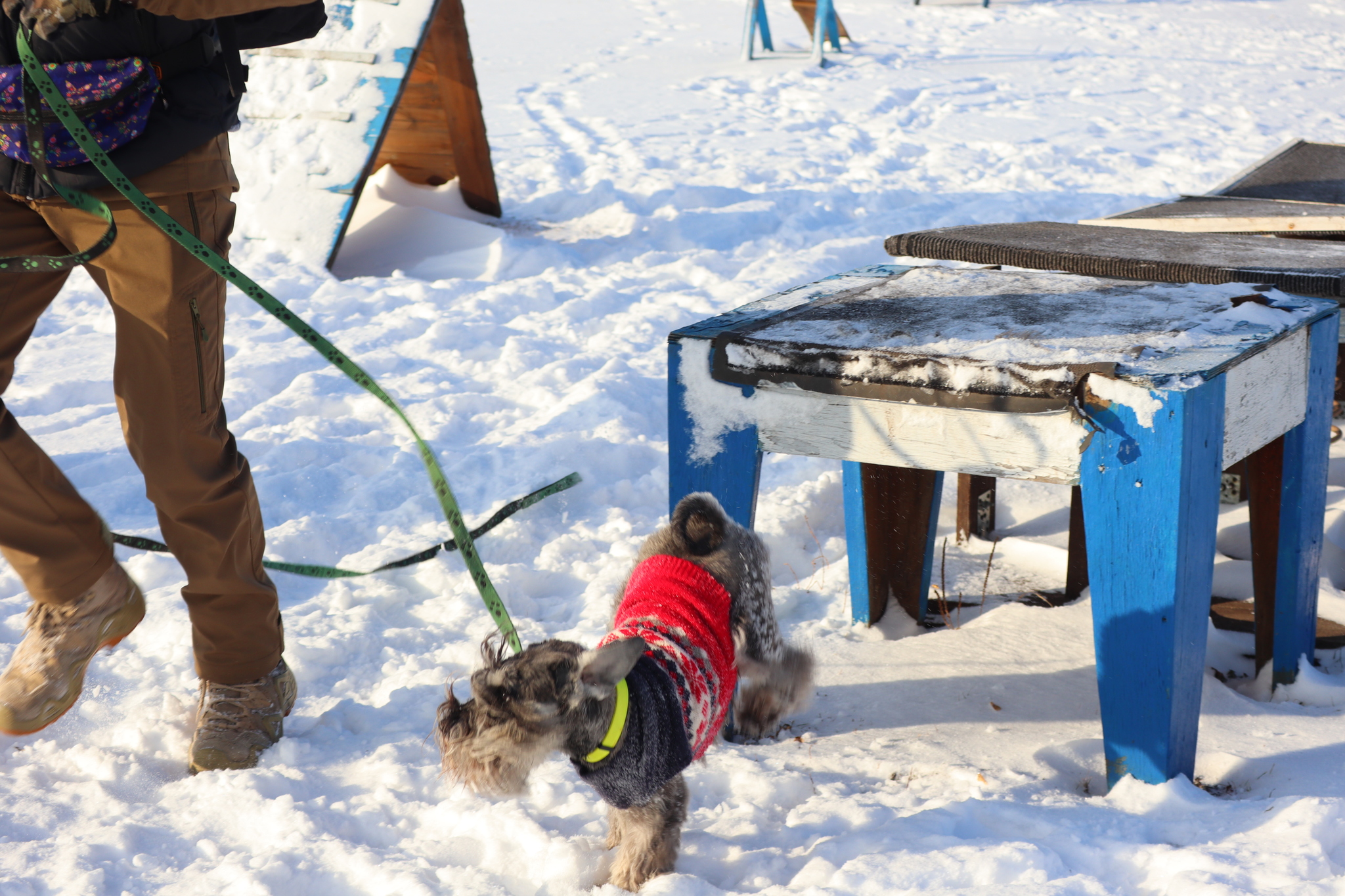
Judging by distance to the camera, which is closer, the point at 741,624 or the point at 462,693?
the point at 741,624

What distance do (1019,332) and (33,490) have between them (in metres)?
1.99

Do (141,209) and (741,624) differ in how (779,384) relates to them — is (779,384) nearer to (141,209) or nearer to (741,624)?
(741,624)

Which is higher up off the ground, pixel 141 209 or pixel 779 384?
pixel 141 209

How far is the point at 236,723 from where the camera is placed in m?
2.22

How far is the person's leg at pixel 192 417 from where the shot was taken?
2.03 meters

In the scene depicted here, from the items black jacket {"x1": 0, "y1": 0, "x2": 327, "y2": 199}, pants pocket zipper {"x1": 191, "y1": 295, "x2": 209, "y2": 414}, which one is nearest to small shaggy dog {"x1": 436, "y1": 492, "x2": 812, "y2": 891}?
pants pocket zipper {"x1": 191, "y1": 295, "x2": 209, "y2": 414}

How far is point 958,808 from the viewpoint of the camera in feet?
6.26

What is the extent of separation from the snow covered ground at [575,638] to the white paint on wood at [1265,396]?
61cm

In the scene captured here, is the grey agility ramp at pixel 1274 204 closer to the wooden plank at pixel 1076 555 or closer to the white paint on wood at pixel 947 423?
the wooden plank at pixel 1076 555

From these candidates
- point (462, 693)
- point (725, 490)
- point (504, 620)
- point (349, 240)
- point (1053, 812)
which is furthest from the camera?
point (349, 240)

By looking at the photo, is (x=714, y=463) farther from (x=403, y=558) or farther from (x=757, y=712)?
(x=403, y=558)

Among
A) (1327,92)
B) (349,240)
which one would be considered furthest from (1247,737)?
(1327,92)

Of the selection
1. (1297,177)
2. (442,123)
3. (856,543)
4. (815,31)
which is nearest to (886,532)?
(856,543)

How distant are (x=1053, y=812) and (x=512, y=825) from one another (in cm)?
97
